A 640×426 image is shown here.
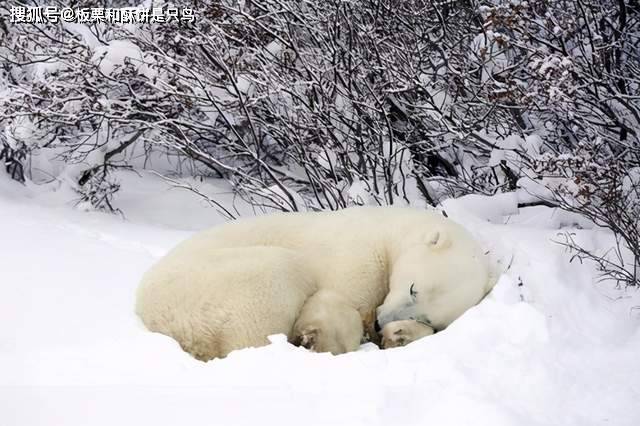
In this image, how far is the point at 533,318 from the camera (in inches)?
119

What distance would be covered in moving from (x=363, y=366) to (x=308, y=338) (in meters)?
0.60

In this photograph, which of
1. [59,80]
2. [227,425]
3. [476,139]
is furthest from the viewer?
[59,80]

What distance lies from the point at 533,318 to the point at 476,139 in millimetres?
2643

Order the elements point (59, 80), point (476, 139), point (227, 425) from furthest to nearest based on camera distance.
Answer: point (59, 80), point (476, 139), point (227, 425)

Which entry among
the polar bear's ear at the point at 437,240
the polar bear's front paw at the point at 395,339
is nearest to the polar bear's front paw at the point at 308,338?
the polar bear's front paw at the point at 395,339

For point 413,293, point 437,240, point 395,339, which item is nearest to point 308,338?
point 395,339

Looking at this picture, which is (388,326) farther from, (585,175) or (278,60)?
(278,60)

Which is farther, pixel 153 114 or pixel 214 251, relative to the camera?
pixel 153 114

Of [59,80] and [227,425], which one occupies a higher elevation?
[227,425]

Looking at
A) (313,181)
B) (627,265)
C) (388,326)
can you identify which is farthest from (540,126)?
(388,326)

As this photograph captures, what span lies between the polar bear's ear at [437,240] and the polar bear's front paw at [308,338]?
75 cm

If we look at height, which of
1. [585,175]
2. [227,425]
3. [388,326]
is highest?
[585,175]

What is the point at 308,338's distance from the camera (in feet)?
10.7

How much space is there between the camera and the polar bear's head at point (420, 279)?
11.3ft
